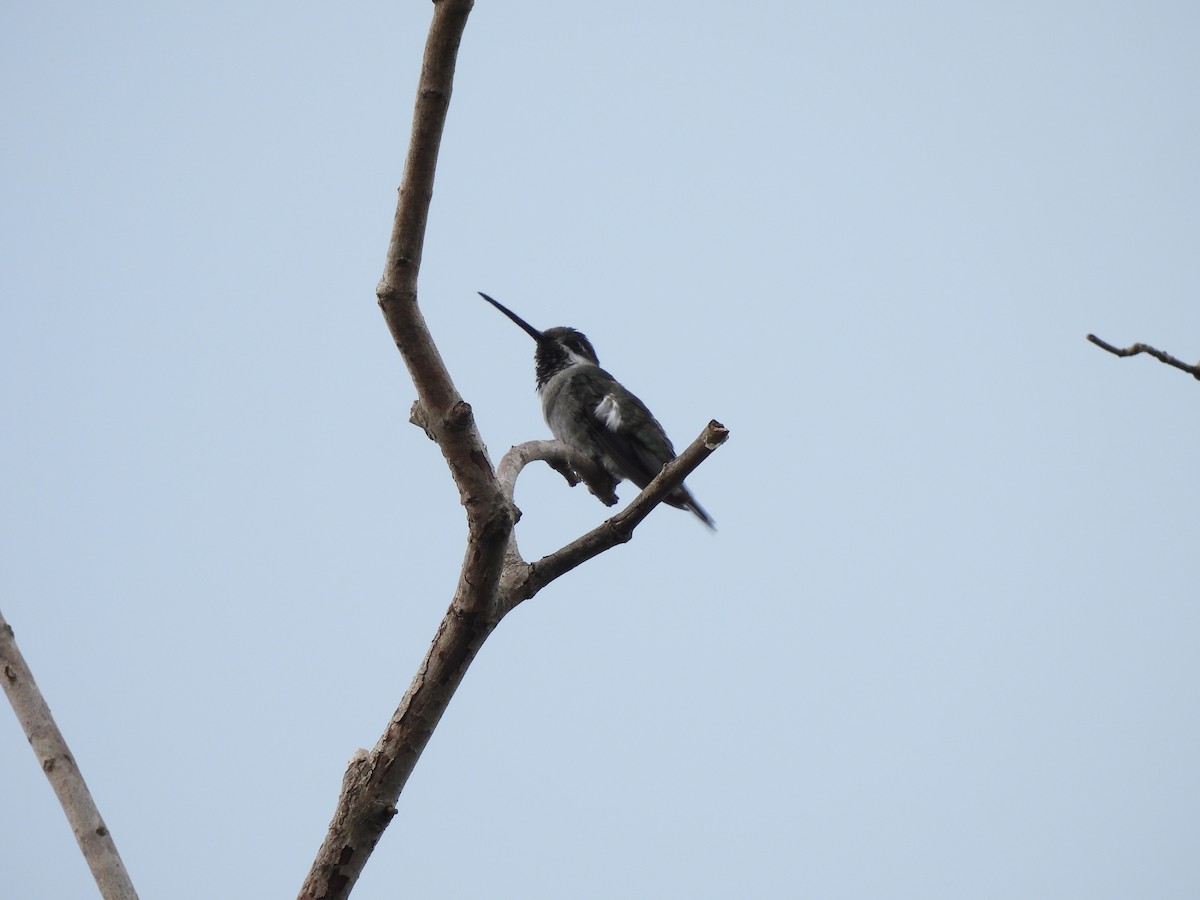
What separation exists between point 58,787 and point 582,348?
6.08 meters

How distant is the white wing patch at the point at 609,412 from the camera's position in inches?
274

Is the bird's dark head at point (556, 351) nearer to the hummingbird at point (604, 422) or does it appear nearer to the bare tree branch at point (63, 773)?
the hummingbird at point (604, 422)

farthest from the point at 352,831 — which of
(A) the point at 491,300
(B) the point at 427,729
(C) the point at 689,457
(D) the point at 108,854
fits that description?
(A) the point at 491,300

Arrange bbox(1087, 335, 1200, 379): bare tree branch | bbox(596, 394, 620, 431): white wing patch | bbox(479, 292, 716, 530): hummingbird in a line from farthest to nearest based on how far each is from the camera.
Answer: bbox(596, 394, 620, 431): white wing patch → bbox(479, 292, 716, 530): hummingbird → bbox(1087, 335, 1200, 379): bare tree branch

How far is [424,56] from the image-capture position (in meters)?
2.42

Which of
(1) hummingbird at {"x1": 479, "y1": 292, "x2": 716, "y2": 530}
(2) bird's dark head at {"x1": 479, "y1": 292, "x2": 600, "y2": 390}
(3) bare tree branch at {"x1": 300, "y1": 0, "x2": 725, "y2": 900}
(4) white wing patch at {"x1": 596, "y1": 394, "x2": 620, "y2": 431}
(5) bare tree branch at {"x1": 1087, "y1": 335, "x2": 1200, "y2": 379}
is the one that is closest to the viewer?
(5) bare tree branch at {"x1": 1087, "y1": 335, "x2": 1200, "y2": 379}

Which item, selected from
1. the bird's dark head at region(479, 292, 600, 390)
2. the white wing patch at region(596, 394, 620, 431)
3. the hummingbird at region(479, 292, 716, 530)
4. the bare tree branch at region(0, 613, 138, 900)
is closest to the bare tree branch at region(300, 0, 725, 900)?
the bare tree branch at region(0, 613, 138, 900)

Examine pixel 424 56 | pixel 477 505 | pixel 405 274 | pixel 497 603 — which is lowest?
pixel 497 603

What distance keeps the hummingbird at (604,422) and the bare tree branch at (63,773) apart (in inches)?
Answer: 151

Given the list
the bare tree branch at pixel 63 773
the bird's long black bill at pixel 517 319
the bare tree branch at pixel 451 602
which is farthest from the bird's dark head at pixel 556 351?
the bare tree branch at pixel 63 773

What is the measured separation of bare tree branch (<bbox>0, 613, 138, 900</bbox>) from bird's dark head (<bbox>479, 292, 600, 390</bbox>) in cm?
537

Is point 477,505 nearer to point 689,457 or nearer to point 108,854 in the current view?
point 689,457

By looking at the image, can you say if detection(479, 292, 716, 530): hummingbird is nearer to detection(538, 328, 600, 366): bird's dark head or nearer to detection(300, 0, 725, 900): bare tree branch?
detection(538, 328, 600, 366): bird's dark head

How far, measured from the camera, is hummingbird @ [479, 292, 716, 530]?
679 cm
